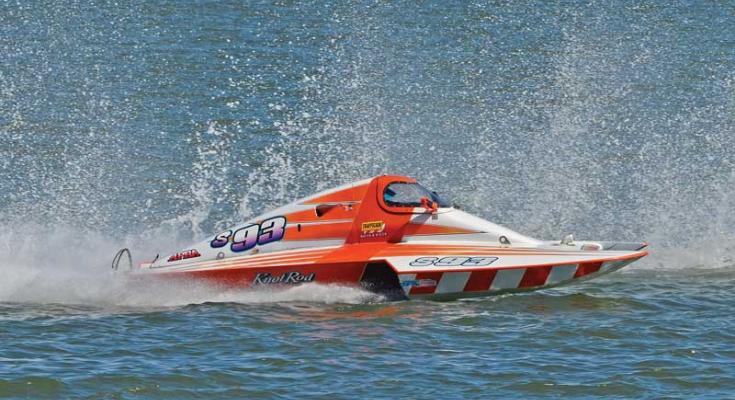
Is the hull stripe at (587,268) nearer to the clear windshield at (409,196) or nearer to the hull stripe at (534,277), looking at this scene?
the hull stripe at (534,277)

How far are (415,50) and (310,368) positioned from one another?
1886 cm

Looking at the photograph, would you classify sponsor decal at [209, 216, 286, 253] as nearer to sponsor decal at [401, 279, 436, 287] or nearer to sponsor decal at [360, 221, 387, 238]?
sponsor decal at [360, 221, 387, 238]

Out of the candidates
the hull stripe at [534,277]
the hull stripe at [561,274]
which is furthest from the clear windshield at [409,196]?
the hull stripe at [561,274]

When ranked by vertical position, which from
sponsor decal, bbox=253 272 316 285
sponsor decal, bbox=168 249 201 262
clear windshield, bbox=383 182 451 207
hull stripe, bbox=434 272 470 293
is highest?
clear windshield, bbox=383 182 451 207

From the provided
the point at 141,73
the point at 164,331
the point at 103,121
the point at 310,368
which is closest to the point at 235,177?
the point at 103,121

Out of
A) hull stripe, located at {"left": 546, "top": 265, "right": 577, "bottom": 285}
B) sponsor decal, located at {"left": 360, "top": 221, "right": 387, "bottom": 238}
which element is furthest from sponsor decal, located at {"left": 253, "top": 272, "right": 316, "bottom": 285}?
hull stripe, located at {"left": 546, "top": 265, "right": 577, "bottom": 285}

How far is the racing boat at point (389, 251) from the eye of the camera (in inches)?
661

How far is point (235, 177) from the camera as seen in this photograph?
25141mm

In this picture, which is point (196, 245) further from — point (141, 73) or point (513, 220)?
point (141, 73)

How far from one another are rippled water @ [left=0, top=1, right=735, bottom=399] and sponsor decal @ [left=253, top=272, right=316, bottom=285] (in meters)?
0.14

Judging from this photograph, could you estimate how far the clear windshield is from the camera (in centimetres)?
1742

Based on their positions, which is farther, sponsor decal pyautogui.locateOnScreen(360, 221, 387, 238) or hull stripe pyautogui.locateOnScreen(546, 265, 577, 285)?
sponsor decal pyautogui.locateOnScreen(360, 221, 387, 238)

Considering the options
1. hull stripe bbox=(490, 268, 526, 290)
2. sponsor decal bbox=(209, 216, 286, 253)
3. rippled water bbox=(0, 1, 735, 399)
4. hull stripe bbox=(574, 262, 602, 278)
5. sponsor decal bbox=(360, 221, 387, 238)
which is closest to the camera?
rippled water bbox=(0, 1, 735, 399)

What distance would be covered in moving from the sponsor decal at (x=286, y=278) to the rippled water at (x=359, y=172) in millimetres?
143
